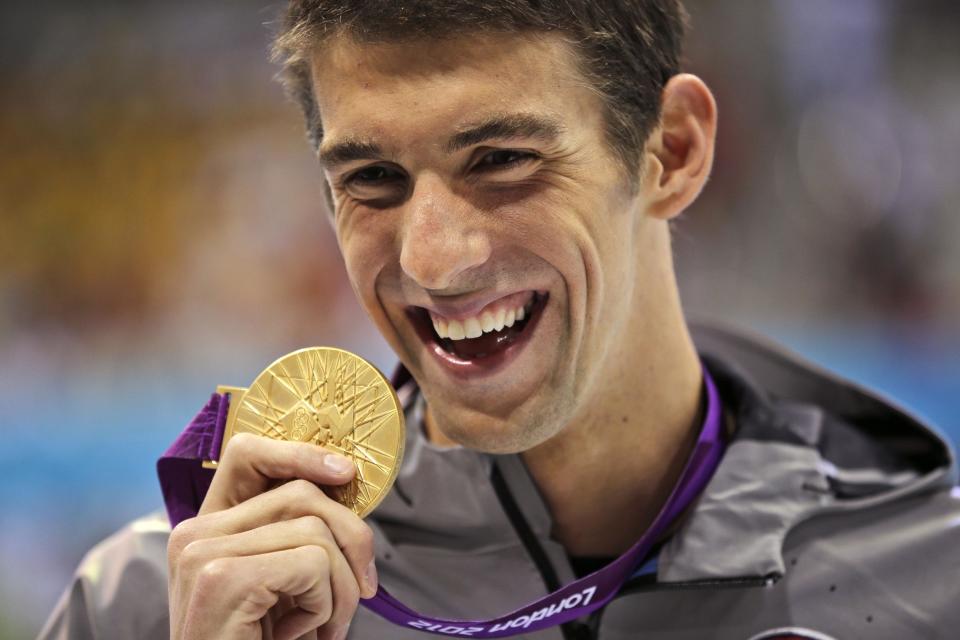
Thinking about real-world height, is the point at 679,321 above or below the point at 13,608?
above

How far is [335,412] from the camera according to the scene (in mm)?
1594

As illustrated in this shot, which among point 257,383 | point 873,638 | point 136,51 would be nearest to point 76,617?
point 257,383

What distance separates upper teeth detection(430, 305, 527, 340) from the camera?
1738 mm

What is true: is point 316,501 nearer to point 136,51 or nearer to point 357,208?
point 357,208

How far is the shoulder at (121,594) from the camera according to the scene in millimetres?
1945

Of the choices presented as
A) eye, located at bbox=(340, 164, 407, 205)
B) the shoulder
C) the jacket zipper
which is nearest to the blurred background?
the shoulder

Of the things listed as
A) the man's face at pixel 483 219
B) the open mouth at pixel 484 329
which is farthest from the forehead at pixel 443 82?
the open mouth at pixel 484 329

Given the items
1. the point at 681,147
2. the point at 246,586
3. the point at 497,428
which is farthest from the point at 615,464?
the point at 246,586

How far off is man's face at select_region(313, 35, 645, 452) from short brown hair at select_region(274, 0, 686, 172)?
3 cm

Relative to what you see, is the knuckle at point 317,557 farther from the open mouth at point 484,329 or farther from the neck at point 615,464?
the neck at point 615,464

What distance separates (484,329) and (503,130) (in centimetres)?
34

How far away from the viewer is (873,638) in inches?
74.0

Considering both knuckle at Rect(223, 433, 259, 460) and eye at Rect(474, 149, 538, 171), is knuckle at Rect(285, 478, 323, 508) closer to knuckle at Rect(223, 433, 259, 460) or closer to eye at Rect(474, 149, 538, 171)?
knuckle at Rect(223, 433, 259, 460)

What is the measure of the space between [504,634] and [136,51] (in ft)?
13.6
